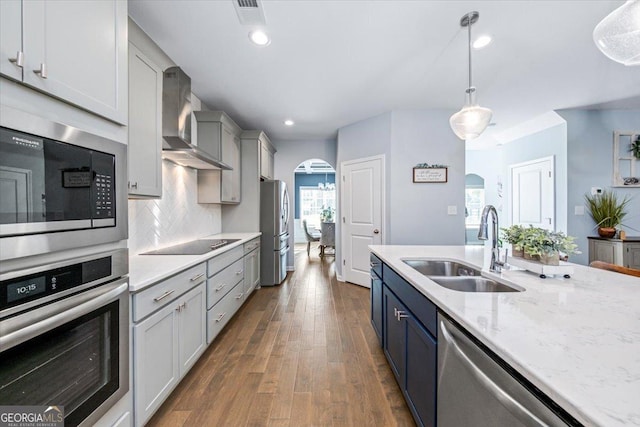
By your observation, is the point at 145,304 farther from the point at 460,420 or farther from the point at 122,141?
the point at 460,420

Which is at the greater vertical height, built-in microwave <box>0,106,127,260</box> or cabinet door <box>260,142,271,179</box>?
cabinet door <box>260,142,271,179</box>

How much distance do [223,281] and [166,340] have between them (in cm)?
96

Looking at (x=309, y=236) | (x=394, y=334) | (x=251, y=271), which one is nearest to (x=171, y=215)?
(x=251, y=271)

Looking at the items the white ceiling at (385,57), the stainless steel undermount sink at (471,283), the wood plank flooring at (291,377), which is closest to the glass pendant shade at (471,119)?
the white ceiling at (385,57)

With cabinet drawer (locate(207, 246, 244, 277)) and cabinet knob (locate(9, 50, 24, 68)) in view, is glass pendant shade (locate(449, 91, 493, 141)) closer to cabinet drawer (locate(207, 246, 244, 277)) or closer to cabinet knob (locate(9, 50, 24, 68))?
cabinet drawer (locate(207, 246, 244, 277))

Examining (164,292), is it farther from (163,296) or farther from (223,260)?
(223,260)

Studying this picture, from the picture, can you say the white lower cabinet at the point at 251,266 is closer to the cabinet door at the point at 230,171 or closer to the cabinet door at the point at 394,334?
the cabinet door at the point at 230,171

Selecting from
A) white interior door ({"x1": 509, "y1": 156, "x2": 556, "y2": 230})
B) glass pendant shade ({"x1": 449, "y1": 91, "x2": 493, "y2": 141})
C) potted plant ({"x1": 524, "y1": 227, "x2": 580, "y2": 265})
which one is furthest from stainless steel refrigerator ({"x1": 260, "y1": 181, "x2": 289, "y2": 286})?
white interior door ({"x1": 509, "y1": 156, "x2": 556, "y2": 230})

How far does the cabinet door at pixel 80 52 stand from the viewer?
0.81 meters

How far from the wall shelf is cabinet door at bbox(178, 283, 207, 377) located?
225 inches

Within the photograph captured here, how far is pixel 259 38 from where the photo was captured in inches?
82.1

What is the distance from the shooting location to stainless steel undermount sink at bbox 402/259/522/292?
1459 mm

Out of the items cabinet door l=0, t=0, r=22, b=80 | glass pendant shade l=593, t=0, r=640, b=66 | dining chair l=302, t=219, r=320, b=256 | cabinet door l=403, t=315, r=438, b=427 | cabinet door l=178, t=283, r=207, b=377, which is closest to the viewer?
cabinet door l=0, t=0, r=22, b=80

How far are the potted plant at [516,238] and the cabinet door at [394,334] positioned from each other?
76cm
